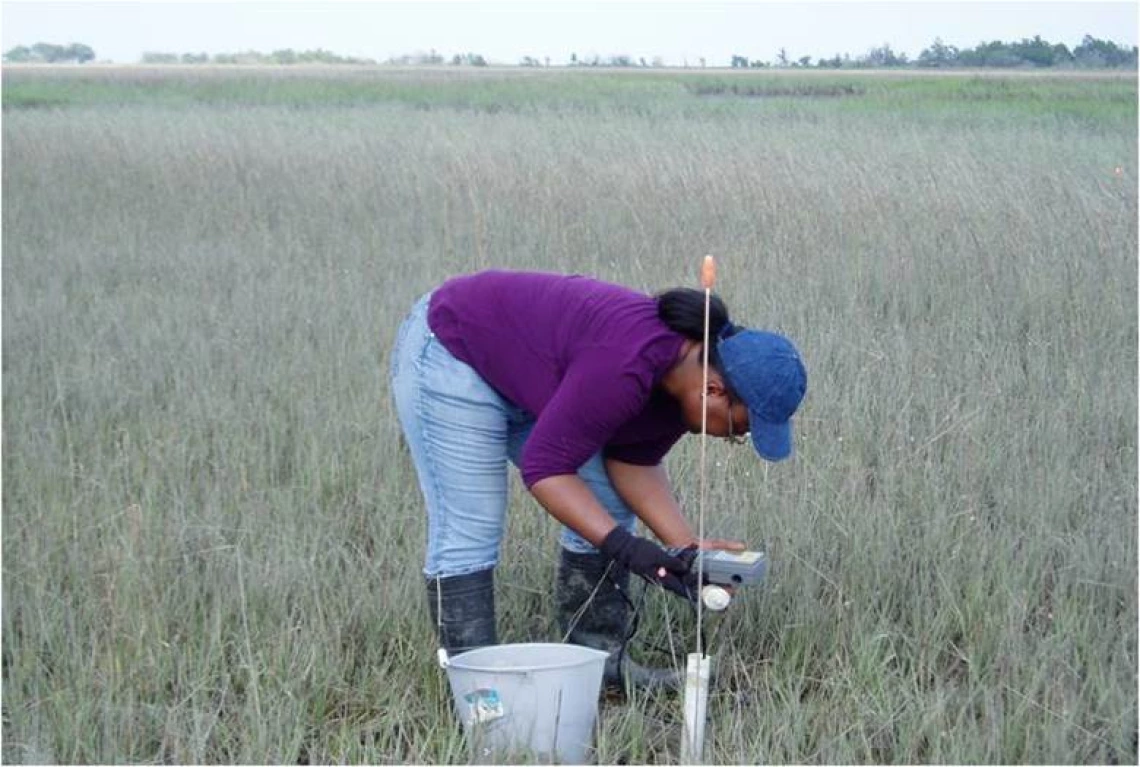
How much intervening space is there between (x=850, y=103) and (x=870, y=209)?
1117 cm

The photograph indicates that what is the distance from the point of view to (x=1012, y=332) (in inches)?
238

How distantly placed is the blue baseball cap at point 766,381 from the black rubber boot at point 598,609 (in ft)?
2.26

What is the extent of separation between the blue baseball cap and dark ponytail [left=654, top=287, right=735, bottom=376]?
4 cm

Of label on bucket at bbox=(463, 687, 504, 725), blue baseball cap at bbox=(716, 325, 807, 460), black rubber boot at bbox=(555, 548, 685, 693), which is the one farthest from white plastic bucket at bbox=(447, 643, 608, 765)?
blue baseball cap at bbox=(716, 325, 807, 460)

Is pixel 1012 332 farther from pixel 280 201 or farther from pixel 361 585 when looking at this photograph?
pixel 280 201

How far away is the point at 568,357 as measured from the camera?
306 cm

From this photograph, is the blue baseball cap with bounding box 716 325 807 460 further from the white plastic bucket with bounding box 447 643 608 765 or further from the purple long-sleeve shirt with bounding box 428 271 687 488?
the white plastic bucket with bounding box 447 643 608 765

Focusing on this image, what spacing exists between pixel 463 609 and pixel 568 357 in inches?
24.1

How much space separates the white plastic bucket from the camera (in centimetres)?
299

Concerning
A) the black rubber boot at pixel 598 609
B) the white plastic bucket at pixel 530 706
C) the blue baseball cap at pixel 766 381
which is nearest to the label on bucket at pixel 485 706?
the white plastic bucket at pixel 530 706

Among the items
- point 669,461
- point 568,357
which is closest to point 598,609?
point 568,357

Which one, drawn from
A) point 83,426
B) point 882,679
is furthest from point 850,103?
point 882,679

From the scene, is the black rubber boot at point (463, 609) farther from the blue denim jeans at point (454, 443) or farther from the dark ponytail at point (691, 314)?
the dark ponytail at point (691, 314)

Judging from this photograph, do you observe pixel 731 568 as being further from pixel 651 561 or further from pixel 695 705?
pixel 695 705
